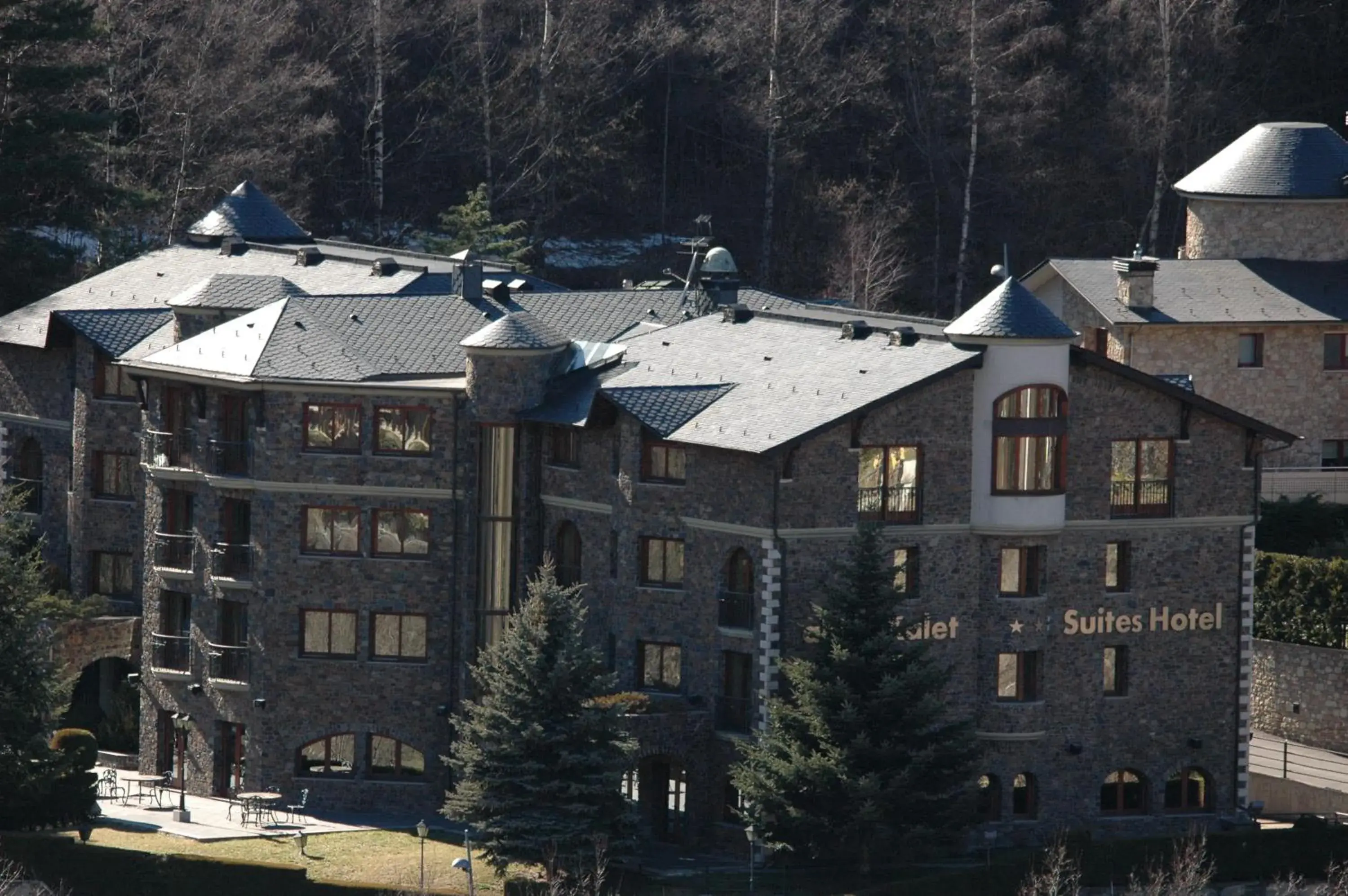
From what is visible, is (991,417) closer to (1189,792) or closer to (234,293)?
(1189,792)

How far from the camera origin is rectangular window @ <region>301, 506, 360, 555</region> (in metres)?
80.9

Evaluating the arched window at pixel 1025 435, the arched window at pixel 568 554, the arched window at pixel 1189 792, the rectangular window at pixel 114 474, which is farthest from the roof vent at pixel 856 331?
the rectangular window at pixel 114 474

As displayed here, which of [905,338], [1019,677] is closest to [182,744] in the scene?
[905,338]

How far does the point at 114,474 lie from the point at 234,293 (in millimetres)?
6369

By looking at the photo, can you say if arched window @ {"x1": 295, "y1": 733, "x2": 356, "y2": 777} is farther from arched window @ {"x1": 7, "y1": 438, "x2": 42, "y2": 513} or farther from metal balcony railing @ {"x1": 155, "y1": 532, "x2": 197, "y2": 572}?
arched window @ {"x1": 7, "y1": 438, "x2": 42, "y2": 513}

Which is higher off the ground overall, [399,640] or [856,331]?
[856,331]

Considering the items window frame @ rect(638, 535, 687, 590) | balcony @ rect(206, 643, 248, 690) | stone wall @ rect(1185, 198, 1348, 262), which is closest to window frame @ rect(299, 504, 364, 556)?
balcony @ rect(206, 643, 248, 690)

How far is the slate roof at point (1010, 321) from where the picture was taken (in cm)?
7606

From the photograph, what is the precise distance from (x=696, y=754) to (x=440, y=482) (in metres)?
9.01

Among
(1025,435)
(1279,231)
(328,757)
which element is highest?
(1279,231)

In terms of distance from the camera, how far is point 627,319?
287ft

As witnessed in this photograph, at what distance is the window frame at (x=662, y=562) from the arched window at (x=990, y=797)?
804 centimetres

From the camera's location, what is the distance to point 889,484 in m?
76.2

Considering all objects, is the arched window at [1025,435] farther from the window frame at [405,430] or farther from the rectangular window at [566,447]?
the window frame at [405,430]
